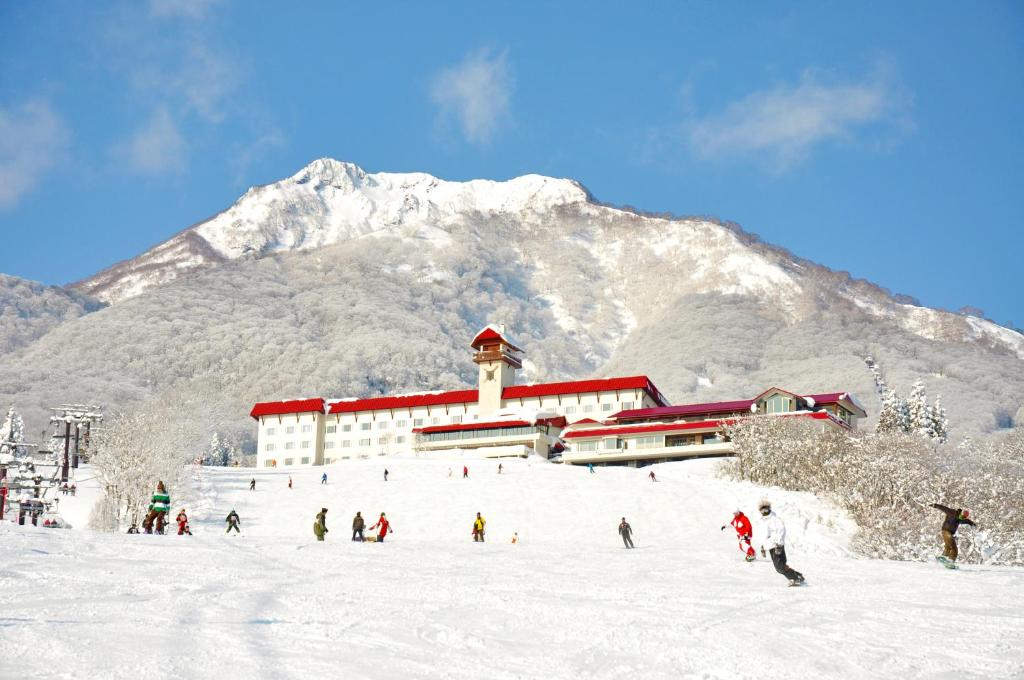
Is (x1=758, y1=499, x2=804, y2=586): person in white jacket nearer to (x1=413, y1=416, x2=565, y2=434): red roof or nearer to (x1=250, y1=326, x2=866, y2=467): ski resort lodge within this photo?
(x1=250, y1=326, x2=866, y2=467): ski resort lodge

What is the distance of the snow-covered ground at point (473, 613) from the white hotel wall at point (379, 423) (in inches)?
3141

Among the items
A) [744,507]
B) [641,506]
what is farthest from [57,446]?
[744,507]

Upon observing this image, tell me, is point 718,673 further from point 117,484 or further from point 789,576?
point 117,484

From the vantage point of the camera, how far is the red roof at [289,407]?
115312 mm

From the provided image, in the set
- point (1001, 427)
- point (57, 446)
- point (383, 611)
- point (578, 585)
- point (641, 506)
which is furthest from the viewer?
point (1001, 427)

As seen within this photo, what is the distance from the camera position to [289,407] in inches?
4567

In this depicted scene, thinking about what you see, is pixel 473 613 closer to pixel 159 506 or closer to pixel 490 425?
pixel 159 506

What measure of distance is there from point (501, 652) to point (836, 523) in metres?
43.1

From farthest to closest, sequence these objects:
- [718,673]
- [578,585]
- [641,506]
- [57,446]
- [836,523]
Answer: [57,446]
[641,506]
[836,523]
[578,585]
[718,673]

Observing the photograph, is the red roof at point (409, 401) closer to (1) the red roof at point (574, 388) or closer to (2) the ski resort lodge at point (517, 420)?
(2) the ski resort lodge at point (517, 420)

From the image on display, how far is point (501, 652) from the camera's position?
40.8 ft

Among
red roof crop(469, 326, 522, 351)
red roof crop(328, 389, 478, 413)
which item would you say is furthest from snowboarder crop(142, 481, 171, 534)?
red roof crop(469, 326, 522, 351)

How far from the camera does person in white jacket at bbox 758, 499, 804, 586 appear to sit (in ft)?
64.7

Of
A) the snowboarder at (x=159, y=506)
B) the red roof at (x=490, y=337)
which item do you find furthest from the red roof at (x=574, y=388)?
the snowboarder at (x=159, y=506)
